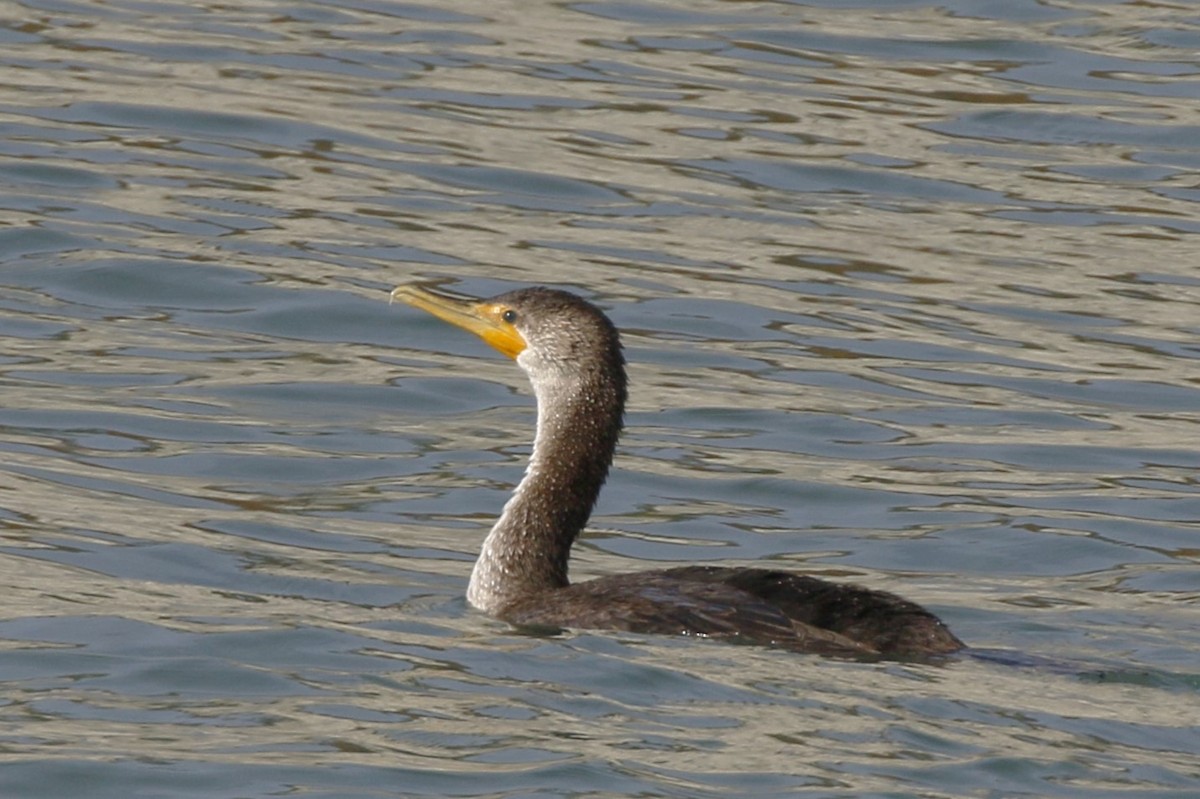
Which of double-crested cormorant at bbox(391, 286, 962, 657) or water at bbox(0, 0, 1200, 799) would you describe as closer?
water at bbox(0, 0, 1200, 799)

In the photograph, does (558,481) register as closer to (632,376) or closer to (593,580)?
(593,580)

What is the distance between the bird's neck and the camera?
9188mm

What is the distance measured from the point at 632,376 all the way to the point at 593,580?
3.78m

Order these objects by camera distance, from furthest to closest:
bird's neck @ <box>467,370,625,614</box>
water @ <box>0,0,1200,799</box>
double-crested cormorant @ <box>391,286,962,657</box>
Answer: bird's neck @ <box>467,370,625,614</box> < double-crested cormorant @ <box>391,286,962,657</box> < water @ <box>0,0,1200,799</box>

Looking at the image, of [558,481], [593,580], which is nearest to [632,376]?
[558,481]

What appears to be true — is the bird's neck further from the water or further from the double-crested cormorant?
the water

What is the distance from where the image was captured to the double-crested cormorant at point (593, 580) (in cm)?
809

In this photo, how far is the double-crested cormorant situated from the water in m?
0.16

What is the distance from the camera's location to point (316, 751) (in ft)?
23.2

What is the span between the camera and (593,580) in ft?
29.0

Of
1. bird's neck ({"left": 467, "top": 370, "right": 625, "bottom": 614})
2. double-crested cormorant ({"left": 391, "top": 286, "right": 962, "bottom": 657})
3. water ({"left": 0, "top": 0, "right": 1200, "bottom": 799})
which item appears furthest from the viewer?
bird's neck ({"left": 467, "top": 370, "right": 625, "bottom": 614})

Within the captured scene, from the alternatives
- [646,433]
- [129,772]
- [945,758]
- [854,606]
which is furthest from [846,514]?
[129,772]

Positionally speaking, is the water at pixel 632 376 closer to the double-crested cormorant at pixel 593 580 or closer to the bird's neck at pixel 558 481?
the double-crested cormorant at pixel 593 580

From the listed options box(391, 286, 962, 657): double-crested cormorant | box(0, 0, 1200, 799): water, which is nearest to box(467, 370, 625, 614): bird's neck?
box(391, 286, 962, 657): double-crested cormorant
